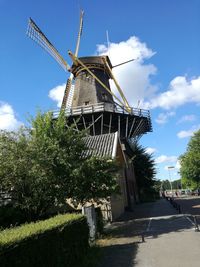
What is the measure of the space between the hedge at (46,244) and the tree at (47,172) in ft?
13.0

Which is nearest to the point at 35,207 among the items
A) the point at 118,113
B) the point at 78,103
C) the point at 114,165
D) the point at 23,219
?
the point at 23,219

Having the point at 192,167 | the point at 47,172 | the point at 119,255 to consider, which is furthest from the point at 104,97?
the point at 119,255

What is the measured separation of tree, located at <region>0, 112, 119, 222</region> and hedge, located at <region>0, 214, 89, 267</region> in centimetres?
395

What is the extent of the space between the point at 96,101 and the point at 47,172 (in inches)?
1014

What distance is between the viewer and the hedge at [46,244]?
6105mm

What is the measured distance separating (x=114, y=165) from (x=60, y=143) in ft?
10.3

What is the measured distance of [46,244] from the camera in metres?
7.73

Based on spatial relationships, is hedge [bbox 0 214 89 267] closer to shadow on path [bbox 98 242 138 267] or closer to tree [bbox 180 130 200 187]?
shadow on path [bbox 98 242 138 267]

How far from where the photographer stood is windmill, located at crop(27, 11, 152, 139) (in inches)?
1485

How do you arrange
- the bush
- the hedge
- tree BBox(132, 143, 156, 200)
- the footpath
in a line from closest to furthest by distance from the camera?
the hedge < the footpath < the bush < tree BBox(132, 143, 156, 200)

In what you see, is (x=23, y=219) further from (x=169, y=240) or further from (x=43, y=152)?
(x=169, y=240)

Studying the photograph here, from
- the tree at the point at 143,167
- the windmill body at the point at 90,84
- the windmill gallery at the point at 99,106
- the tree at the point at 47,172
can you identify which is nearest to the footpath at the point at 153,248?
the tree at the point at 47,172

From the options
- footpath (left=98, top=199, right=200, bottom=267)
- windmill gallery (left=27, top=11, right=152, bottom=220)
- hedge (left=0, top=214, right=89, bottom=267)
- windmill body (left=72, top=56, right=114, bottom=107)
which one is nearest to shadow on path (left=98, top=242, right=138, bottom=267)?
footpath (left=98, top=199, right=200, bottom=267)

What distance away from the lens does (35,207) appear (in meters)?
15.8
